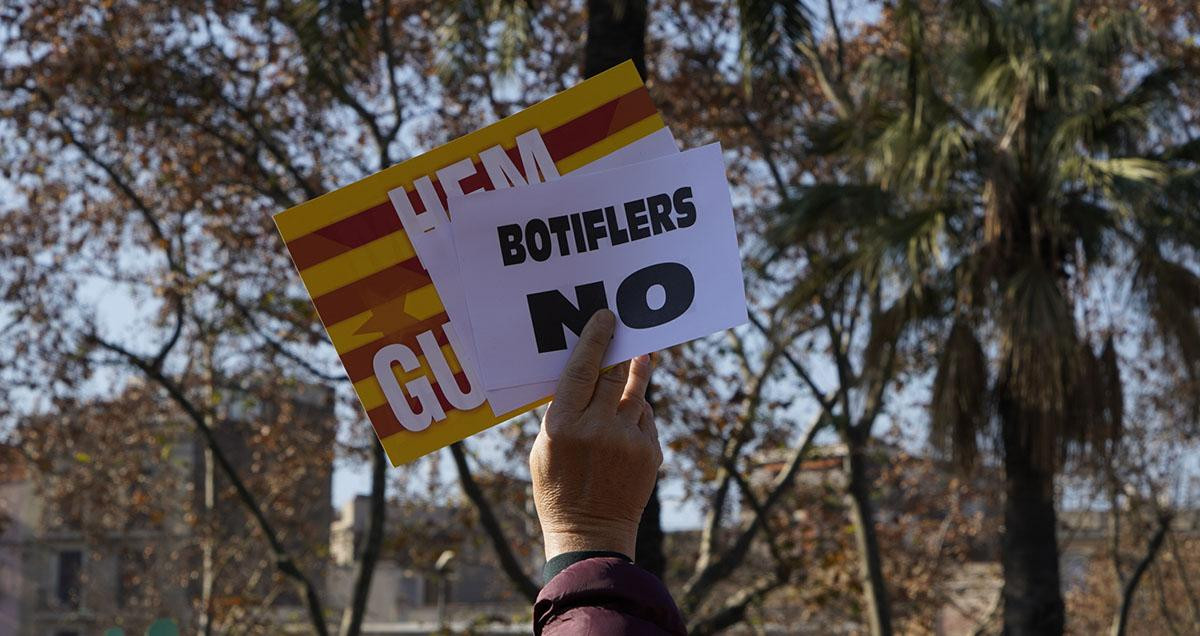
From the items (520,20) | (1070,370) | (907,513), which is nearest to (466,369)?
(1070,370)

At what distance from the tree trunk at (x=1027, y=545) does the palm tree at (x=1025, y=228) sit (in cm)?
1

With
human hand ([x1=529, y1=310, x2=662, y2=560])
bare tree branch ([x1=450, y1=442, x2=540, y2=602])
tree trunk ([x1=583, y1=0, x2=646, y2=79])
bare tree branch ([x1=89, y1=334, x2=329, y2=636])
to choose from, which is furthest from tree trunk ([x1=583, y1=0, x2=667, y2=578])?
human hand ([x1=529, y1=310, x2=662, y2=560])

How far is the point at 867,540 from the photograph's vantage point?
14391 millimetres

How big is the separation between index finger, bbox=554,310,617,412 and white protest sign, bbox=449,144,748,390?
0.07 metres

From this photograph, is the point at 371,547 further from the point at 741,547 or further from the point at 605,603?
the point at 605,603

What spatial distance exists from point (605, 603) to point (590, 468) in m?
0.28

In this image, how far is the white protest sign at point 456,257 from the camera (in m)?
2.44

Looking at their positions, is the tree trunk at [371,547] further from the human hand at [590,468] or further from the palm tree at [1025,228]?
the human hand at [590,468]

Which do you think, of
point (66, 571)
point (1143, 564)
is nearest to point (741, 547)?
point (1143, 564)

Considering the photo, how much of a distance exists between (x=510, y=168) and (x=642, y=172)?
243 millimetres

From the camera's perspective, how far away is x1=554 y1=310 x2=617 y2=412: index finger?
2205 mm

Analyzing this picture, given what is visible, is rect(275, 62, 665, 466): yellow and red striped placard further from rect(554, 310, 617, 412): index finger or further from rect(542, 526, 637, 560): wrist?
rect(542, 526, 637, 560): wrist

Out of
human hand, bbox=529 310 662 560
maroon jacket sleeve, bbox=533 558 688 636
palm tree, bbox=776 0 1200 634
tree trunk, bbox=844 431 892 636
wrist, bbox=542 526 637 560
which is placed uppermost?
palm tree, bbox=776 0 1200 634

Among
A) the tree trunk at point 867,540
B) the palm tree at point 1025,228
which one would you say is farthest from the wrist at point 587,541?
the tree trunk at point 867,540
